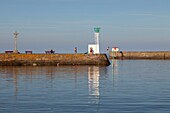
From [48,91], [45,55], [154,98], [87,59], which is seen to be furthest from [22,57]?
[154,98]

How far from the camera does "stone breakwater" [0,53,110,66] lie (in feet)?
217

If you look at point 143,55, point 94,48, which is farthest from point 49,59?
point 143,55

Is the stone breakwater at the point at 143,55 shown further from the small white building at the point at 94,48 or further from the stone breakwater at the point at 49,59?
the stone breakwater at the point at 49,59

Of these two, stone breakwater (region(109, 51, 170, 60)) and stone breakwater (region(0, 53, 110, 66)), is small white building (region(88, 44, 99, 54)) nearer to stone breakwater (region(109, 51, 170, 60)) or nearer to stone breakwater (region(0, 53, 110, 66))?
stone breakwater (region(0, 53, 110, 66))

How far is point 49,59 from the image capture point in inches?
2630

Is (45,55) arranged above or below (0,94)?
above

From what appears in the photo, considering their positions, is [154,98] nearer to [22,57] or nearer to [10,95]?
[10,95]

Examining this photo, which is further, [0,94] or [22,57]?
[22,57]

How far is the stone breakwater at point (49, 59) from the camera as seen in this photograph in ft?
217

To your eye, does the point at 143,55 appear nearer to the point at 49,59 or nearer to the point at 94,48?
the point at 94,48

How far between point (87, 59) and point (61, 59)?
4.30 metres

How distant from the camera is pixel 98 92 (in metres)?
25.8

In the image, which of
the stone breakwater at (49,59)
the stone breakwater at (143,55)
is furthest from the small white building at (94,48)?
the stone breakwater at (143,55)

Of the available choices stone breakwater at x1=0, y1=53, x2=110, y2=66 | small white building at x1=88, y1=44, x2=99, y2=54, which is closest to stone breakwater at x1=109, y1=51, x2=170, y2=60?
small white building at x1=88, y1=44, x2=99, y2=54
